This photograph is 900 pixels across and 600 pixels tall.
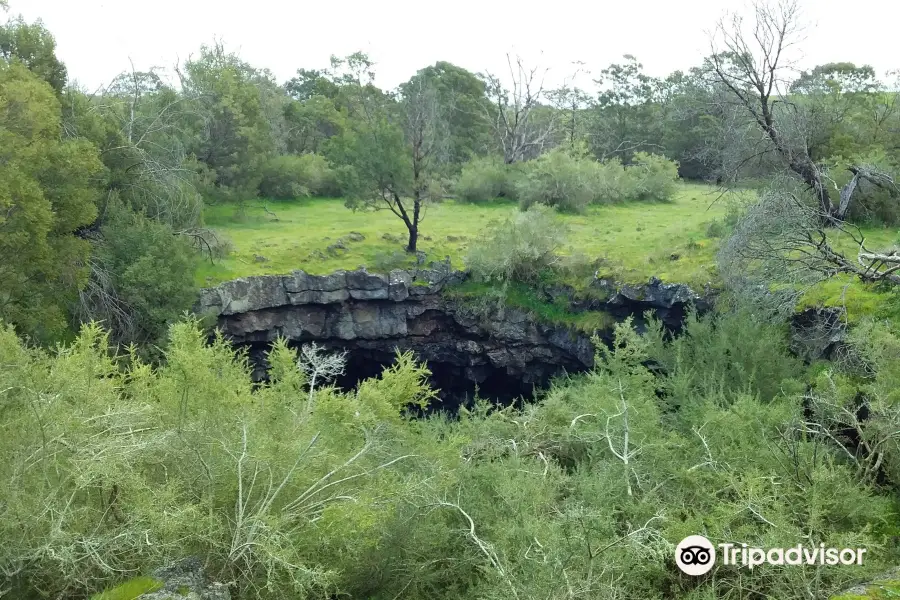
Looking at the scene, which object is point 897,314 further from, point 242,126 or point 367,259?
point 242,126

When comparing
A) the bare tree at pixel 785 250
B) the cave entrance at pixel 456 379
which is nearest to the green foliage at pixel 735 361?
the bare tree at pixel 785 250

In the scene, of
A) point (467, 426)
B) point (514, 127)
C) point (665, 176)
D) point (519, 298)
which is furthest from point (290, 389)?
point (514, 127)

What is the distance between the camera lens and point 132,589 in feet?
14.9

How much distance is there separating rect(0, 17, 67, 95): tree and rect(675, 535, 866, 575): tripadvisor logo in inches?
682

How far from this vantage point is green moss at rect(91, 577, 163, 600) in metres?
4.45

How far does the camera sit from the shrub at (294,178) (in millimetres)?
30500

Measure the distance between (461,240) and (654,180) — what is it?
42.2ft

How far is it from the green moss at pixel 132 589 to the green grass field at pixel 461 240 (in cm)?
1119

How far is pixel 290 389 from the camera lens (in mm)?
8469

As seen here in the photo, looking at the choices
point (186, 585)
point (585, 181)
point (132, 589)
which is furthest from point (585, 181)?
point (132, 589)

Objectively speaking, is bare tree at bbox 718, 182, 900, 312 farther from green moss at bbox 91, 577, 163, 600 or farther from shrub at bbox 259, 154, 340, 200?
shrub at bbox 259, 154, 340, 200

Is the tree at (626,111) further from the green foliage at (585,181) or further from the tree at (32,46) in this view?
the tree at (32,46)

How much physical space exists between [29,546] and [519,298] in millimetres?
17101

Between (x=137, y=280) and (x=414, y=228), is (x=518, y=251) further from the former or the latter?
(x=137, y=280)
